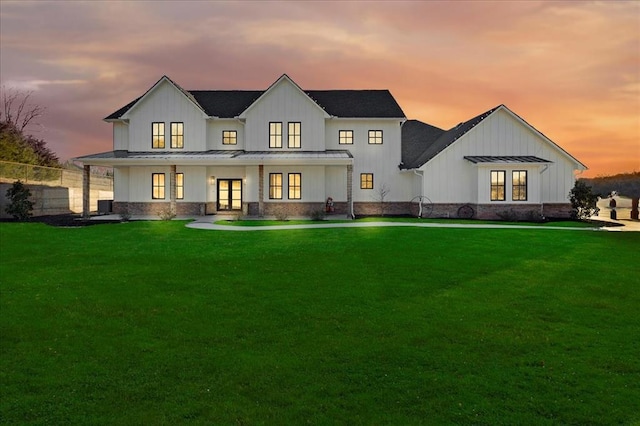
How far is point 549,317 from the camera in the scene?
7.93 metres

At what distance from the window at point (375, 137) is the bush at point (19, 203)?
22.6 metres

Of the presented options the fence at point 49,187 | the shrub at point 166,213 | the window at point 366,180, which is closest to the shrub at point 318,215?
the window at point 366,180

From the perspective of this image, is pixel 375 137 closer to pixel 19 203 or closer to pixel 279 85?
pixel 279 85

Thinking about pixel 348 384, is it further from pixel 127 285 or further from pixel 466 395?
pixel 127 285

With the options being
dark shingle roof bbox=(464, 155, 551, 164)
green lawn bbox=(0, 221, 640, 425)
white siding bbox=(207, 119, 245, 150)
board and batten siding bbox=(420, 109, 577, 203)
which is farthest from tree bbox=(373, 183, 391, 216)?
green lawn bbox=(0, 221, 640, 425)

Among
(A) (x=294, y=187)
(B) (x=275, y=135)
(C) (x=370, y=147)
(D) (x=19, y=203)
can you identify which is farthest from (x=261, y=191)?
(D) (x=19, y=203)

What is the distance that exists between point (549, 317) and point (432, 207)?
22.1 m

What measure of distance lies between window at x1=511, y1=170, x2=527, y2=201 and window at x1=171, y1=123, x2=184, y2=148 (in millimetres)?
21506

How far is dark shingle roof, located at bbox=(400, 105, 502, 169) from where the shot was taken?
30439 millimetres

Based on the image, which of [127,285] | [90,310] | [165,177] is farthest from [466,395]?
[165,177]

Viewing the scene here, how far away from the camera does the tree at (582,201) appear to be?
27.9m

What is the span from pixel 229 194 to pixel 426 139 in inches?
641

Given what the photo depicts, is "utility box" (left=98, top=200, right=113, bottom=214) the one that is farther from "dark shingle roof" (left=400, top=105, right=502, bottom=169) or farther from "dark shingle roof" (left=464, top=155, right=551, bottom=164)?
"dark shingle roof" (left=464, top=155, right=551, bottom=164)

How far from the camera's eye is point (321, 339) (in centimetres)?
682
